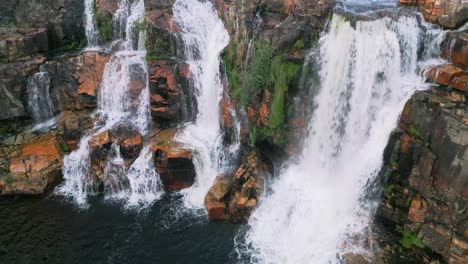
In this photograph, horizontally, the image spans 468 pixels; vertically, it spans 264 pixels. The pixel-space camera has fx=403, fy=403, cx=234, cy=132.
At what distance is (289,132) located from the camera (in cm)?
1467

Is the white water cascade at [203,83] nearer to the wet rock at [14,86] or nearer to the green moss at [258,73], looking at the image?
the green moss at [258,73]

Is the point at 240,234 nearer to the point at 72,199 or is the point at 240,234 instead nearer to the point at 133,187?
the point at 133,187

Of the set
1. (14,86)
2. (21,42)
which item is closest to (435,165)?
(14,86)

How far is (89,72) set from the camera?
18.2 m

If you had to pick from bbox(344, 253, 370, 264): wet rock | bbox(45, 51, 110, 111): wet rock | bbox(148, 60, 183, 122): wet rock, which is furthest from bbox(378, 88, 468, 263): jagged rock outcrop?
bbox(45, 51, 110, 111): wet rock

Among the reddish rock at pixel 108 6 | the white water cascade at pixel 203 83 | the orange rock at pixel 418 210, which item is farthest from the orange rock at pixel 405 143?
the reddish rock at pixel 108 6

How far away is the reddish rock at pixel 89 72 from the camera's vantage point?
59.2 feet

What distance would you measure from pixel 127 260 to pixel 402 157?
8.97m

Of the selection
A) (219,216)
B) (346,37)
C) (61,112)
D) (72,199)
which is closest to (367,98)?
(346,37)

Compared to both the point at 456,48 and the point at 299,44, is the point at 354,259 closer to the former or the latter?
the point at 456,48

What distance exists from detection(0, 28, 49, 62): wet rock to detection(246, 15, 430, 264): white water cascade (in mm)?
12885

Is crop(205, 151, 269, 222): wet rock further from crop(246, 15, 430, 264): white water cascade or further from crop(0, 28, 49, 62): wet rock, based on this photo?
crop(0, 28, 49, 62): wet rock

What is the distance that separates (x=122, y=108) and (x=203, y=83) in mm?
3881

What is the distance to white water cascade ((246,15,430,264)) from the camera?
12.5m
